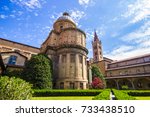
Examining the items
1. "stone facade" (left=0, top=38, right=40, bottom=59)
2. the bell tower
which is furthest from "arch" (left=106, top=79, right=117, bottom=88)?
"stone facade" (left=0, top=38, right=40, bottom=59)

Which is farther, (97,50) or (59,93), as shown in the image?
(97,50)

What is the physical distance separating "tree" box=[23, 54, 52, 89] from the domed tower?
3.73 meters

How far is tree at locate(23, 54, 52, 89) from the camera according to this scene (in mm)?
25234

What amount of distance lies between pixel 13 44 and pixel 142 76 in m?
39.6

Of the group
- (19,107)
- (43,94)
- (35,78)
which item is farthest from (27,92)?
(35,78)

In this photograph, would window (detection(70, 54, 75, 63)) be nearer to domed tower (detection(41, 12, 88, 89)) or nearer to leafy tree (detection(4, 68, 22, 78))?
domed tower (detection(41, 12, 88, 89))

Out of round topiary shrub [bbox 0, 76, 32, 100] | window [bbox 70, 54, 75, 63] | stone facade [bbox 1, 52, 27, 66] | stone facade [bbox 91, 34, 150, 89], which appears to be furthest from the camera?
stone facade [bbox 91, 34, 150, 89]

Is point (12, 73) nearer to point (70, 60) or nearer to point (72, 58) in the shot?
point (70, 60)

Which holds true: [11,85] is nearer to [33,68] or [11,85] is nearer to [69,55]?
[33,68]

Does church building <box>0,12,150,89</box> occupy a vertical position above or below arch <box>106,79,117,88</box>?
above

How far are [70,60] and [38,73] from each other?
8.28 m

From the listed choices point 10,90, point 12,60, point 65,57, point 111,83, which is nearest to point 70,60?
point 65,57

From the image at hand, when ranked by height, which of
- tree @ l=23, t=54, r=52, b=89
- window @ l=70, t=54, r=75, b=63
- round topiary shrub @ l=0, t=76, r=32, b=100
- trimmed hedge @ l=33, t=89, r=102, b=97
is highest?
window @ l=70, t=54, r=75, b=63

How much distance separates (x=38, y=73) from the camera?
25.7 meters
